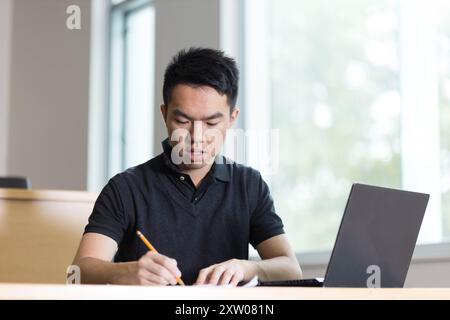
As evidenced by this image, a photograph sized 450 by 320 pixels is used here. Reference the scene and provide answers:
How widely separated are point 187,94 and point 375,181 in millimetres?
1551

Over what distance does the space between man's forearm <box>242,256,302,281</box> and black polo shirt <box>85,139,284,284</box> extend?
14 centimetres

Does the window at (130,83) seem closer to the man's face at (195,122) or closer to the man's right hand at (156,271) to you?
the man's face at (195,122)

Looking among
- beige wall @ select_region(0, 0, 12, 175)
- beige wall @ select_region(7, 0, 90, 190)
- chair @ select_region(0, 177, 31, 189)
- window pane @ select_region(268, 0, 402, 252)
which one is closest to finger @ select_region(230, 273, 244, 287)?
chair @ select_region(0, 177, 31, 189)

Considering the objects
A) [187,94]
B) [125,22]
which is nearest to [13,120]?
[125,22]

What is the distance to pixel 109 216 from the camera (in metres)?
1.95

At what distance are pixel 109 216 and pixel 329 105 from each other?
1884mm

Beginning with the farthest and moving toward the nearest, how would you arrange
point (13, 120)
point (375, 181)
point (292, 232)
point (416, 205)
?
point (13, 120) → point (292, 232) → point (375, 181) → point (416, 205)

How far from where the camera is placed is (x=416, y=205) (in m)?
1.59

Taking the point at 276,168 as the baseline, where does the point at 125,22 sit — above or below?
above

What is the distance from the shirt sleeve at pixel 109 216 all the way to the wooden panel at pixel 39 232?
2.00 ft

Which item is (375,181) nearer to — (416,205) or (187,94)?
(187,94)

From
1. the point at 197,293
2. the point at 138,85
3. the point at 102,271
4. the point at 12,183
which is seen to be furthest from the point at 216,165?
the point at 138,85

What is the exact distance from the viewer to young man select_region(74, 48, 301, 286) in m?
2.00

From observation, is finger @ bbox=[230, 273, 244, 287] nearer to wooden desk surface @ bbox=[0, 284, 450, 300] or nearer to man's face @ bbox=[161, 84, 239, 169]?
wooden desk surface @ bbox=[0, 284, 450, 300]
